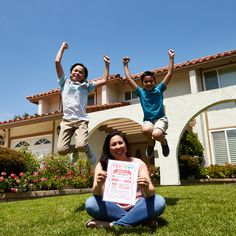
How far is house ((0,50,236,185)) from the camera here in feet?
34.7

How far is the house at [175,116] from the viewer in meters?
10.6

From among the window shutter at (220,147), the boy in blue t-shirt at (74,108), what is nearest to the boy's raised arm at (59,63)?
the boy in blue t-shirt at (74,108)

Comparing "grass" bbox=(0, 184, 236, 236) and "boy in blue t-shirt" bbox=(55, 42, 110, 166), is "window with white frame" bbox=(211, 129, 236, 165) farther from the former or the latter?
"boy in blue t-shirt" bbox=(55, 42, 110, 166)

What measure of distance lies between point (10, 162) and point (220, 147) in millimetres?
10408

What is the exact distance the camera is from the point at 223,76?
50.2 ft

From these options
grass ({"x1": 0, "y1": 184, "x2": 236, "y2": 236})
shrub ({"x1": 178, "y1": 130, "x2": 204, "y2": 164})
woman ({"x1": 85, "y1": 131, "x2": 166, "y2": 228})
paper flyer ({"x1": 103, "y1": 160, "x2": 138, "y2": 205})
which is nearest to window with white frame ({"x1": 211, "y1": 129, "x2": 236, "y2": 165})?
shrub ({"x1": 178, "y1": 130, "x2": 204, "y2": 164})

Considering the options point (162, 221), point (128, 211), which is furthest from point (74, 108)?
point (162, 221)

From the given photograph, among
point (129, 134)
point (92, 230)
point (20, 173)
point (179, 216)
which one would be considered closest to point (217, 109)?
point (129, 134)

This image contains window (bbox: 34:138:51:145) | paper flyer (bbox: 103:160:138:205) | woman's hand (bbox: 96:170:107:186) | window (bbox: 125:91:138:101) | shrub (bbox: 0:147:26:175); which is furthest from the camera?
window (bbox: 125:91:138:101)

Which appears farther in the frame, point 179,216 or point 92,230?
point 179,216

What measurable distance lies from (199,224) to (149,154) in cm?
281

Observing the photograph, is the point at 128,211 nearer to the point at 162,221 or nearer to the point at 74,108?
the point at 162,221

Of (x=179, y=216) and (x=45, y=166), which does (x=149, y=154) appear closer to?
(x=179, y=216)

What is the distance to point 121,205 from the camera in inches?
126
